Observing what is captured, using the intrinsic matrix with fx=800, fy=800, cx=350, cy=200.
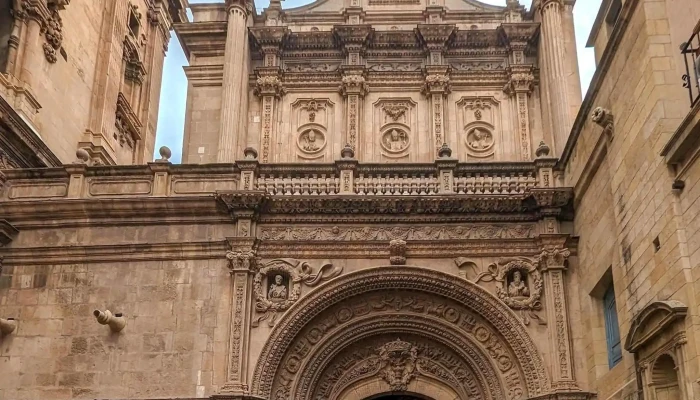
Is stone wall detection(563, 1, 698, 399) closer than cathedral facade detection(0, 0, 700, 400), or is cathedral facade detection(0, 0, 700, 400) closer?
stone wall detection(563, 1, 698, 399)

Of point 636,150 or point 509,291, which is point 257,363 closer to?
point 509,291

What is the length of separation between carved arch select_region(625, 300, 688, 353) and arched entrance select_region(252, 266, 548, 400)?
3513mm

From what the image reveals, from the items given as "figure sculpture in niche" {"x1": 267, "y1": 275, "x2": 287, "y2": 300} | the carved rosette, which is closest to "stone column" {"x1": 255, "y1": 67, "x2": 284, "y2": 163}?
the carved rosette

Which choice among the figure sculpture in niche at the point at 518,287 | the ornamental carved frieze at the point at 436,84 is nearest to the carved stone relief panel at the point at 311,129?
the ornamental carved frieze at the point at 436,84

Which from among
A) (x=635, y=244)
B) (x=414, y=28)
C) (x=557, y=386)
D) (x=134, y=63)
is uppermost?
(x=134, y=63)

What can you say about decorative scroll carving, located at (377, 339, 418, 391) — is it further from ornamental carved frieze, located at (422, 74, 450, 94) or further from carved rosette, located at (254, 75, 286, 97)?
carved rosette, located at (254, 75, 286, 97)

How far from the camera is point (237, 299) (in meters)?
14.3

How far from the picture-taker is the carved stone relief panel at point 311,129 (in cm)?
1937

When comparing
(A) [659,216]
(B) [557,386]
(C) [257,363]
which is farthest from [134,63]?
(A) [659,216]

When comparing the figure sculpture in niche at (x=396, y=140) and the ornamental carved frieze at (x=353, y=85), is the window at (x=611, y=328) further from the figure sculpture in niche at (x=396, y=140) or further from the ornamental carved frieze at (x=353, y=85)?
the ornamental carved frieze at (x=353, y=85)

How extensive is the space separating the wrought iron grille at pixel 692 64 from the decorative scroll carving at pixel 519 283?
5.28 meters

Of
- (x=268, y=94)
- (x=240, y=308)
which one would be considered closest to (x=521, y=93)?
(x=268, y=94)

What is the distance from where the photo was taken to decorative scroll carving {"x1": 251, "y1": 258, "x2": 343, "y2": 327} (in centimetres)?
1445

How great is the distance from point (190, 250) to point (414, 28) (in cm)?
880
